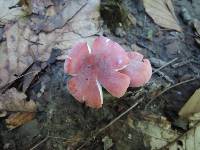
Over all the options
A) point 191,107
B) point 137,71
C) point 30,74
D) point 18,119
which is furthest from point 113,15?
point 18,119

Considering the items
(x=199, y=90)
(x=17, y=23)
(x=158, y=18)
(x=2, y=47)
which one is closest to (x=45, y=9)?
(x=17, y=23)

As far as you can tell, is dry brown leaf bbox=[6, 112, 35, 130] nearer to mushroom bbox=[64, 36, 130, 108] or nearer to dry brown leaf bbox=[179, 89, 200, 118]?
mushroom bbox=[64, 36, 130, 108]

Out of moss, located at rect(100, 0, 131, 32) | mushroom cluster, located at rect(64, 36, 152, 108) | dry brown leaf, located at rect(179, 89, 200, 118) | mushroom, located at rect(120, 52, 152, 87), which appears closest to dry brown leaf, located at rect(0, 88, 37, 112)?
mushroom cluster, located at rect(64, 36, 152, 108)

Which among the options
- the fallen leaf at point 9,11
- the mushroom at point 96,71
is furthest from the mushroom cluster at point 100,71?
the fallen leaf at point 9,11

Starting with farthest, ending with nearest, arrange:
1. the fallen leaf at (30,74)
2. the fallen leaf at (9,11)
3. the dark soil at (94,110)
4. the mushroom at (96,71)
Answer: the fallen leaf at (9,11) → the fallen leaf at (30,74) → the dark soil at (94,110) → the mushroom at (96,71)

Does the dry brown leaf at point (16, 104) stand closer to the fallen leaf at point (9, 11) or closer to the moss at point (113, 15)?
the fallen leaf at point (9, 11)

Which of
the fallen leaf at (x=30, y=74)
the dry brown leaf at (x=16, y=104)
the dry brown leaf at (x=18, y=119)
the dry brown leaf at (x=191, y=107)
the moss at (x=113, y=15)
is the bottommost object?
the dry brown leaf at (x=191, y=107)

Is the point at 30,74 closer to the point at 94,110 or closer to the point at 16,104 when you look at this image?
the point at 16,104
